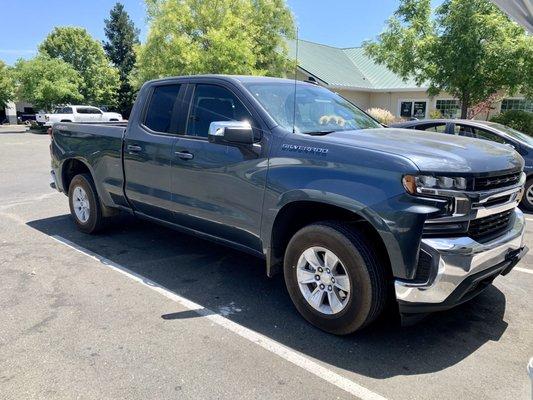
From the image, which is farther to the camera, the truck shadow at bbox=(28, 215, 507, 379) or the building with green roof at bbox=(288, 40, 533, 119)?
the building with green roof at bbox=(288, 40, 533, 119)

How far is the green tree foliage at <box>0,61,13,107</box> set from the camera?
44344mm

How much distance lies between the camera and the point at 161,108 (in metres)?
5.08

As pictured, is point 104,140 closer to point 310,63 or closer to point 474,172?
point 474,172

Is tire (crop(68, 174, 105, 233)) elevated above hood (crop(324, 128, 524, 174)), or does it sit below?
below

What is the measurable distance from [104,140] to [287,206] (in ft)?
9.51

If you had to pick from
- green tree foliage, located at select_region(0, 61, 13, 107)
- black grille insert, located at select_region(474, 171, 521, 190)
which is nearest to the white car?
green tree foliage, located at select_region(0, 61, 13, 107)

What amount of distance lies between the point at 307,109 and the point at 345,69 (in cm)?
2563

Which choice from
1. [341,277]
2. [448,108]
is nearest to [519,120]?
[448,108]

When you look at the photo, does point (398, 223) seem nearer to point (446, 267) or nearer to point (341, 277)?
point (446, 267)

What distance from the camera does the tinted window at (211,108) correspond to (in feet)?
14.0

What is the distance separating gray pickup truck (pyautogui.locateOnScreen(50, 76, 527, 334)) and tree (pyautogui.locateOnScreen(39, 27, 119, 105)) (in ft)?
133

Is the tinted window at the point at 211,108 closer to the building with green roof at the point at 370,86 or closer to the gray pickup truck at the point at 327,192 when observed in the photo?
the gray pickup truck at the point at 327,192

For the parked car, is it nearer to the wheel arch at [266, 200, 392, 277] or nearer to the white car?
the wheel arch at [266, 200, 392, 277]

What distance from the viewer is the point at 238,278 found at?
4.83 meters
